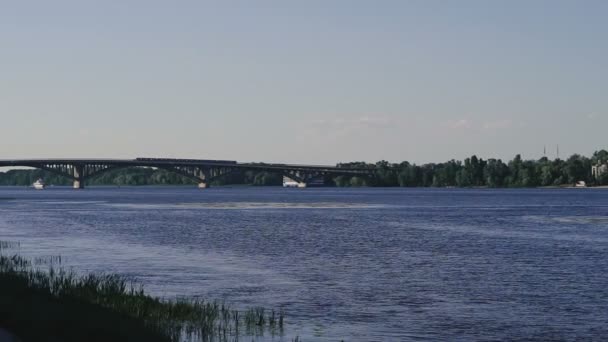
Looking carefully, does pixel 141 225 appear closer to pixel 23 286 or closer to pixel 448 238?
pixel 448 238

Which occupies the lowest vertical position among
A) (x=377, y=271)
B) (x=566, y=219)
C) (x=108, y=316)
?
(x=377, y=271)

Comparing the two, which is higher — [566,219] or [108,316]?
[108,316]

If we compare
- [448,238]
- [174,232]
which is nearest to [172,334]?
[448,238]

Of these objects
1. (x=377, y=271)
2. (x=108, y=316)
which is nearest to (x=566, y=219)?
(x=377, y=271)

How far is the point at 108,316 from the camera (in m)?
25.2

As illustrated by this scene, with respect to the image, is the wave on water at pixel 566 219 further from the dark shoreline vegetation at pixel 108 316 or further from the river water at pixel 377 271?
the dark shoreline vegetation at pixel 108 316

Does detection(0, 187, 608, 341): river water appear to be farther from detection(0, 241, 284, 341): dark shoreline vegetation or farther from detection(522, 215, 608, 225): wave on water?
detection(522, 215, 608, 225): wave on water

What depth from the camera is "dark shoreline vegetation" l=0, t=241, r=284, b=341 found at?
2188 centimetres

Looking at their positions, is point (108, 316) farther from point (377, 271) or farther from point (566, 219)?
point (566, 219)

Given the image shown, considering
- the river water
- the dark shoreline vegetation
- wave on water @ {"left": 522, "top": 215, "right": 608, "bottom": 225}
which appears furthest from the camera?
wave on water @ {"left": 522, "top": 215, "right": 608, "bottom": 225}

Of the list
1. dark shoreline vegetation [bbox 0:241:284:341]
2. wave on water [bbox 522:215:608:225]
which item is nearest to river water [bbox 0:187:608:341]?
dark shoreline vegetation [bbox 0:241:284:341]

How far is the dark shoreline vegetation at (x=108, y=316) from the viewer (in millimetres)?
21875

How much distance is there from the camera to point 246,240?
65875 millimetres

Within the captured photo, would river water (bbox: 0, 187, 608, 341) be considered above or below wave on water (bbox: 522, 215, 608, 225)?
below
